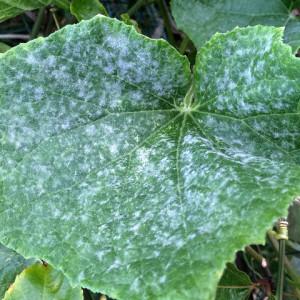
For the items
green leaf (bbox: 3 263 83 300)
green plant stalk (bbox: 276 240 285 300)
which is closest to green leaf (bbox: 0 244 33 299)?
green leaf (bbox: 3 263 83 300)

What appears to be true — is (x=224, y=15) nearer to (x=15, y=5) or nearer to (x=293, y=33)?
(x=293, y=33)

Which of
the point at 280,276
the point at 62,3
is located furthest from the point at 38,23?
the point at 280,276

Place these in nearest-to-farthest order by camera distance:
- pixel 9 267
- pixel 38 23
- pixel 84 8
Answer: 1. pixel 9 267
2. pixel 84 8
3. pixel 38 23

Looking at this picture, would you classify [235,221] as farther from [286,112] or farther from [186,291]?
[286,112]

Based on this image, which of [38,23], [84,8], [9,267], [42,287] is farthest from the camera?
[38,23]

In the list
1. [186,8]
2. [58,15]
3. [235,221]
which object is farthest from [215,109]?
[58,15]

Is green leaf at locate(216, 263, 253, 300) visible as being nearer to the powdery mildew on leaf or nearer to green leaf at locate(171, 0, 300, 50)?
green leaf at locate(171, 0, 300, 50)

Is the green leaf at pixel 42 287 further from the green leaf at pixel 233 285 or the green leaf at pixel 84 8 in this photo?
the green leaf at pixel 84 8

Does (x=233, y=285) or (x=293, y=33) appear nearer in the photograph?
(x=233, y=285)
